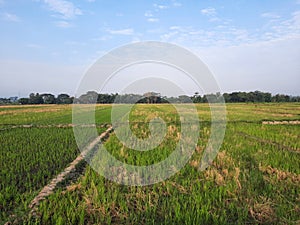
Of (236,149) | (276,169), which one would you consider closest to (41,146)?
(236,149)

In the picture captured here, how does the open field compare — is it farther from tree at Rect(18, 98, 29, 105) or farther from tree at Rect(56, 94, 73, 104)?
tree at Rect(56, 94, 73, 104)

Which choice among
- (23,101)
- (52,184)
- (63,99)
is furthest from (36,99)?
(52,184)

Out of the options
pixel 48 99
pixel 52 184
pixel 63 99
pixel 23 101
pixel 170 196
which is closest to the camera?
pixel 170 196

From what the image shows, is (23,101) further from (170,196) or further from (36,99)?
(170,196)

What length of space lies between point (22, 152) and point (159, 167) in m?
3.69

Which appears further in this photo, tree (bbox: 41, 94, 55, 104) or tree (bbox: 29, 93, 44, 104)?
tree (bbox: 41, 94, 55, 104)

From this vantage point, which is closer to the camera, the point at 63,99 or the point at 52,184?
the point at 52,184

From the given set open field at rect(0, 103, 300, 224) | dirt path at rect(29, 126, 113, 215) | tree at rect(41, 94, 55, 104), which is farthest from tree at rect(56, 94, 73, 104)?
open field at rect(0, 103, 300, 224)

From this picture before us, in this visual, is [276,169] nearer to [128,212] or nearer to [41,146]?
[128,212]

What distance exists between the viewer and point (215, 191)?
3.46 meters

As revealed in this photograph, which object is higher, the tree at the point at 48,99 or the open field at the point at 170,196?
the tree at the point at 48,99

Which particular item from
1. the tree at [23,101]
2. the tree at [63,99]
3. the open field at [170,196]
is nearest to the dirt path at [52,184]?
the open field at [170,196]

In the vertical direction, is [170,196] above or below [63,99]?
below

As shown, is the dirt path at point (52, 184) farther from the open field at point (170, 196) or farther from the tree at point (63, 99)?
the tree at point (63, 99)
